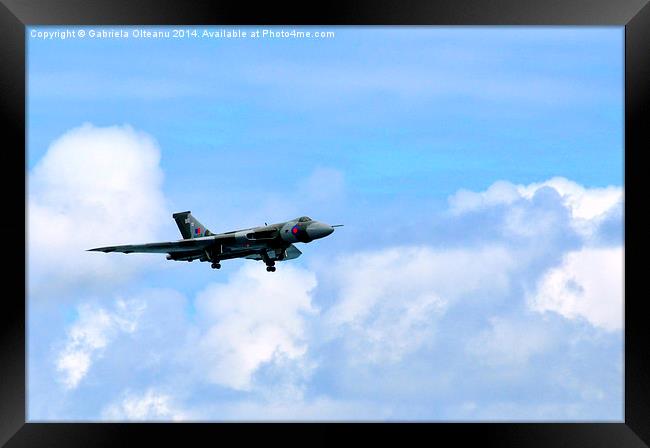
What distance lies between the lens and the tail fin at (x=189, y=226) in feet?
96.9

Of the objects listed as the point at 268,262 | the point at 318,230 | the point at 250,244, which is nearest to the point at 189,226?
the point at 250,244

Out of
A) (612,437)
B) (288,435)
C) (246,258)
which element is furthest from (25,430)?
(246,258)

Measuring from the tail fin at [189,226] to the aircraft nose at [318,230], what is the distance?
519 cm

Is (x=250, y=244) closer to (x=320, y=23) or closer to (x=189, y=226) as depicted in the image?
(x=189, y=226)

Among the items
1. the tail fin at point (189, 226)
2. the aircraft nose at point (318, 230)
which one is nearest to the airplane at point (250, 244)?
the aircraft nose at point (318, 230)

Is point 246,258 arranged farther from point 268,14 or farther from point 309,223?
point 268,14

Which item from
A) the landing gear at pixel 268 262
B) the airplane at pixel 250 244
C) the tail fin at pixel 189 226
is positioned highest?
the tail fin at pixel 189 226

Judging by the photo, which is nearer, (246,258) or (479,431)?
(479,431)

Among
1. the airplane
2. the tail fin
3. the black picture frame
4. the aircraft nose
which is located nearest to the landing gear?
the airplane

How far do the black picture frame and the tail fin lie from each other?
14338 millimetres

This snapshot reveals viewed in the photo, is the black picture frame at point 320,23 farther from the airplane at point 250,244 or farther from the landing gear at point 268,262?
the landing gear at point 268,262

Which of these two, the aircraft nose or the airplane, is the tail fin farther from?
the aircraft nose

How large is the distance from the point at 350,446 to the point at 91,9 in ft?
32.5

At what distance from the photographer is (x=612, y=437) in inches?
599
